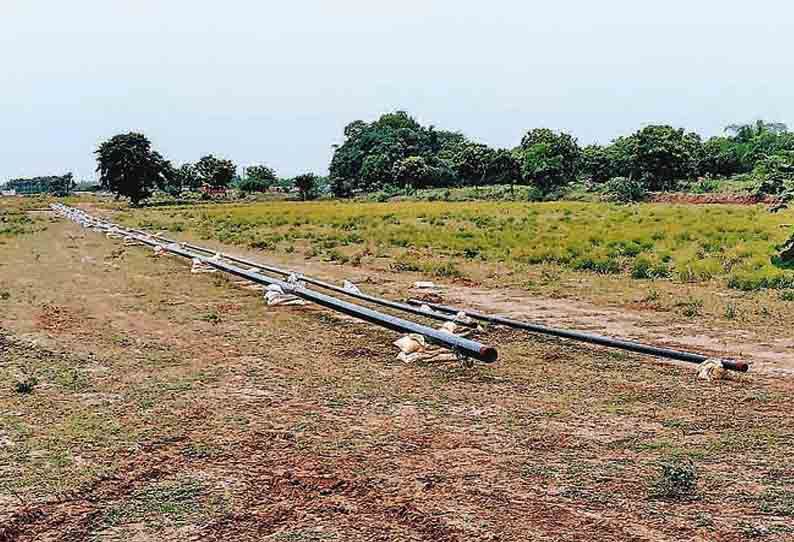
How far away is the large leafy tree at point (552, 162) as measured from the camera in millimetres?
70500

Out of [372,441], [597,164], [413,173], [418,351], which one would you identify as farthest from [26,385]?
[413,173]

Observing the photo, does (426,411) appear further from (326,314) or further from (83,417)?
(326,314)

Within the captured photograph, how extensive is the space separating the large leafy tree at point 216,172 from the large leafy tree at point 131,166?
52.3 feet

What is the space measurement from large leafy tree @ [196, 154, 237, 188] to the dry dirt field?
7812 centimetres

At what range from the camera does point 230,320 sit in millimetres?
10336

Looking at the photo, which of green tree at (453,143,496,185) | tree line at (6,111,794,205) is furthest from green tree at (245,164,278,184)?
green tree at (453,143,496,185)

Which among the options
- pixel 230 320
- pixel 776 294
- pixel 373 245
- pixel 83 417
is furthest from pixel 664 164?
pixel 83 417

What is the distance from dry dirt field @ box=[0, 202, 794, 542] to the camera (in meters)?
4.05

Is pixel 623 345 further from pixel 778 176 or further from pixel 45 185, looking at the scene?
pixel 45 185

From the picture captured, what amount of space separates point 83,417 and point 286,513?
2.46 m

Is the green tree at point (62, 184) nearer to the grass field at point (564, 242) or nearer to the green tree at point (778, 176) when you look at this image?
the grass field at point (564, 242)

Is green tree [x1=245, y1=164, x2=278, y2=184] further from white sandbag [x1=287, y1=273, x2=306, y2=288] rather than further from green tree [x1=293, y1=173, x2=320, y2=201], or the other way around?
white sandbag [x1=287, y1=273, x2=306, y2=288]

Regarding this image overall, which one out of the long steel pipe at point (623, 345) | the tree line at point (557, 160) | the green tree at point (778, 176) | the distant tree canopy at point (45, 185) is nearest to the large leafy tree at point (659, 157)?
the tree line at point (557, 160)

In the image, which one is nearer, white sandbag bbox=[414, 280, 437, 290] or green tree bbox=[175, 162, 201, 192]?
white sandbag bbox=[414, 280, 437, 290]
